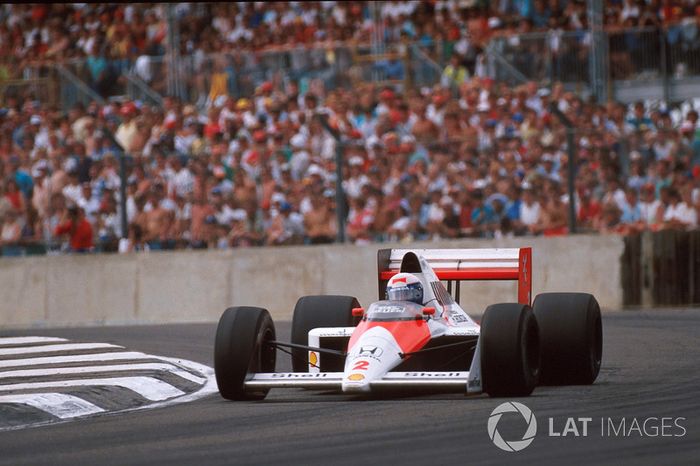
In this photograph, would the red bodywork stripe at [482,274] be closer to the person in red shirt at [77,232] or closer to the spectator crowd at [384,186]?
the spectator crowd at [384,186]

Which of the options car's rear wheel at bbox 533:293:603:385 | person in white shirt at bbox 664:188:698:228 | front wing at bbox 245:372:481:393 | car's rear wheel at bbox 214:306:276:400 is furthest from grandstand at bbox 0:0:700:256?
front wing at bbox 245:372:481:393

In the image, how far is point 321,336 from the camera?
10.0 meters

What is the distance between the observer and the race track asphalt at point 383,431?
21.8 ft

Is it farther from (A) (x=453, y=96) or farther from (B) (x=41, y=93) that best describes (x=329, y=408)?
(B) (x=41, y=93)

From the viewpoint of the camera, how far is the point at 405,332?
9250mm

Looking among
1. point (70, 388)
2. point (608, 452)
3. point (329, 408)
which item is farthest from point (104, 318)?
point (608, 452)

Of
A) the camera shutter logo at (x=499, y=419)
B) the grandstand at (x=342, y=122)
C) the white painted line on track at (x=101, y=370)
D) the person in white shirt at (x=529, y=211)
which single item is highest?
the grandstand at (x=342, y=122)

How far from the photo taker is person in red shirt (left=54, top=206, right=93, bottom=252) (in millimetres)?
17344

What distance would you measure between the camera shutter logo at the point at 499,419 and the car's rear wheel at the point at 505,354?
249 millimetres

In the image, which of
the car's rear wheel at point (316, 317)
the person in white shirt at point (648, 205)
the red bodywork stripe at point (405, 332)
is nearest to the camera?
the red bodywork stripe at point (405, 332)

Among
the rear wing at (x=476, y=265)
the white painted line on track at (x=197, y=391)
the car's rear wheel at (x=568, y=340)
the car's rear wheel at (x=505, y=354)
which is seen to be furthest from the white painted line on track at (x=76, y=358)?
the car's rear wheel at (x=505, y=354)

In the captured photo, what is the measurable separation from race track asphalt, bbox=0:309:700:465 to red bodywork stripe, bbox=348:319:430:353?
0.34 meters

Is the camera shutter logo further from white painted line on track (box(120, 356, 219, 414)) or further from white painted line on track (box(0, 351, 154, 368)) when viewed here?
white painted line on track (box(0, 351, 154, 368))

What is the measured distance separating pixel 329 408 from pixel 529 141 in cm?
753
